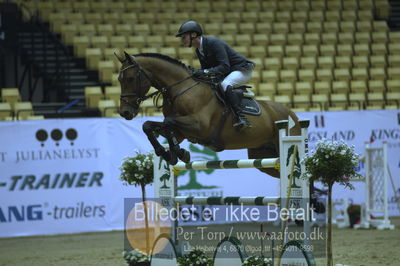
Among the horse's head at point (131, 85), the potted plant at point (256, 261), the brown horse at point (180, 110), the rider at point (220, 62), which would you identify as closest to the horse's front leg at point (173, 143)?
the brown horse at point (180, 110)

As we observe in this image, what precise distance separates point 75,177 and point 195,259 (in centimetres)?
505

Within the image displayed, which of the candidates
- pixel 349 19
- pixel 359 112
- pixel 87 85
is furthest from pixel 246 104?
pixel 349 19

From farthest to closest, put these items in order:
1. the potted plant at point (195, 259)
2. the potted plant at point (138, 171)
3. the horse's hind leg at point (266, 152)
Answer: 1. the horse's hind leg at point (266, 152)
2. the potted plant at point (138, 171)
3. the potted plant at point (195, 259)

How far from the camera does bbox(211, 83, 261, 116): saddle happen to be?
7211 millimetres

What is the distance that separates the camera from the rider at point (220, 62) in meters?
6.93

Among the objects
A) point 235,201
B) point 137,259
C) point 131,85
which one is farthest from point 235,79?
point 137,259

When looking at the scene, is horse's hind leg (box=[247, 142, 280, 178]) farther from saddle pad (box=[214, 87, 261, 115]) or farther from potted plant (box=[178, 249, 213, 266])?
potted plant (box=[178, 249, 213, 266])

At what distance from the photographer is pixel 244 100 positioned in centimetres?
738

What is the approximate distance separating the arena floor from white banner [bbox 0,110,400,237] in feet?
0.99

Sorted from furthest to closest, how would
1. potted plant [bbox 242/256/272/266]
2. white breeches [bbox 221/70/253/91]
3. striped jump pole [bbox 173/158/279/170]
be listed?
1. white breeches [bbox 221/70/253/91]
2. striped jump pole [bbox 173/158/279/170]
3. potted plant [bbox 242/256/272/266]

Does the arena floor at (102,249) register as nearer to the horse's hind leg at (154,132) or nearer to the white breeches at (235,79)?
the horse's hind leg at (154,132)

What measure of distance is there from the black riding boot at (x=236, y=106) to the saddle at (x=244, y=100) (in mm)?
69

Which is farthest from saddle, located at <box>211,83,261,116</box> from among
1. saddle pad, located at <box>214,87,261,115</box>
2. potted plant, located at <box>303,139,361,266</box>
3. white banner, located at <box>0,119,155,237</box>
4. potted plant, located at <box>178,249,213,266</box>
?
white banner, located at <box>0,119,155,237</box>

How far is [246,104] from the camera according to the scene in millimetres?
7367
